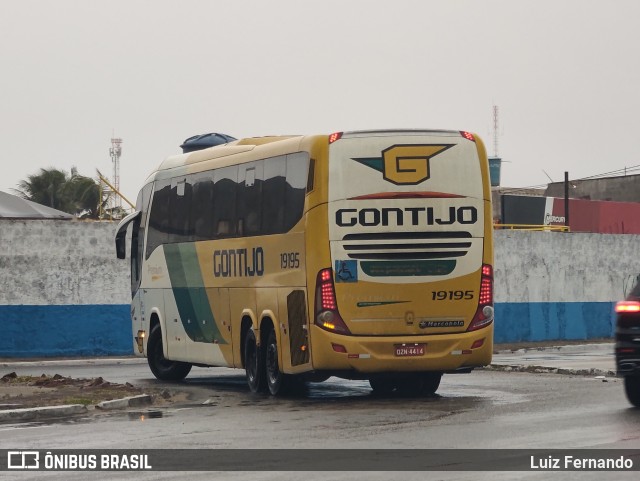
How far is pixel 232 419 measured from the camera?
663 inches

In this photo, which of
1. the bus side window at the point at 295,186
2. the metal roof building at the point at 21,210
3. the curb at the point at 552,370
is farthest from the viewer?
the metal roof building at the point at 21,210

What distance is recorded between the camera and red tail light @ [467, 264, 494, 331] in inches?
781

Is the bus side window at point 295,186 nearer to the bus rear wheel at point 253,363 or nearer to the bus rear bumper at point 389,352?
the bus rear bumper at point 389,352

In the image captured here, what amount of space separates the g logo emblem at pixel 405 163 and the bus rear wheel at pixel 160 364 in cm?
830

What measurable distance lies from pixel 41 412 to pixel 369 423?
15.1 feet

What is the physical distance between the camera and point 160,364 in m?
26.7

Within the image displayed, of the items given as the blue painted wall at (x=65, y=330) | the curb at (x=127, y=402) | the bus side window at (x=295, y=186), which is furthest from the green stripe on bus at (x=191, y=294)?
the blue painted wall at (x=65, y=330)

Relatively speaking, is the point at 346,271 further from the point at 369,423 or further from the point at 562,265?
the point at 562,265

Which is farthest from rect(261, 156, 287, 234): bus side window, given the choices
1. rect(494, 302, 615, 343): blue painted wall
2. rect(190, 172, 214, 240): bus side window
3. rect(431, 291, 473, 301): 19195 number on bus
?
rect(494, 302, 615, 343): blue painted wall

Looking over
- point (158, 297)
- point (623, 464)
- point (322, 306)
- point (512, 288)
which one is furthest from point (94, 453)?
point (512, 288)

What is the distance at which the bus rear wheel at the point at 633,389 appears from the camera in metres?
17.4

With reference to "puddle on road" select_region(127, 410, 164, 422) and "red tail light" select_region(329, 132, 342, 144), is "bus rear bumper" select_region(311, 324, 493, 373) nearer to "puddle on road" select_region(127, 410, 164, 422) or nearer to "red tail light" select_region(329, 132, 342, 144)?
"puddle on road" select_region(127, 410, 164, 422)

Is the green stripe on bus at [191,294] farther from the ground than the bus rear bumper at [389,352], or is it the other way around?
the green stripe on bus at [191,294]

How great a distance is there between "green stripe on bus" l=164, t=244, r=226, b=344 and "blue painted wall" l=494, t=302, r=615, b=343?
2021 cm
